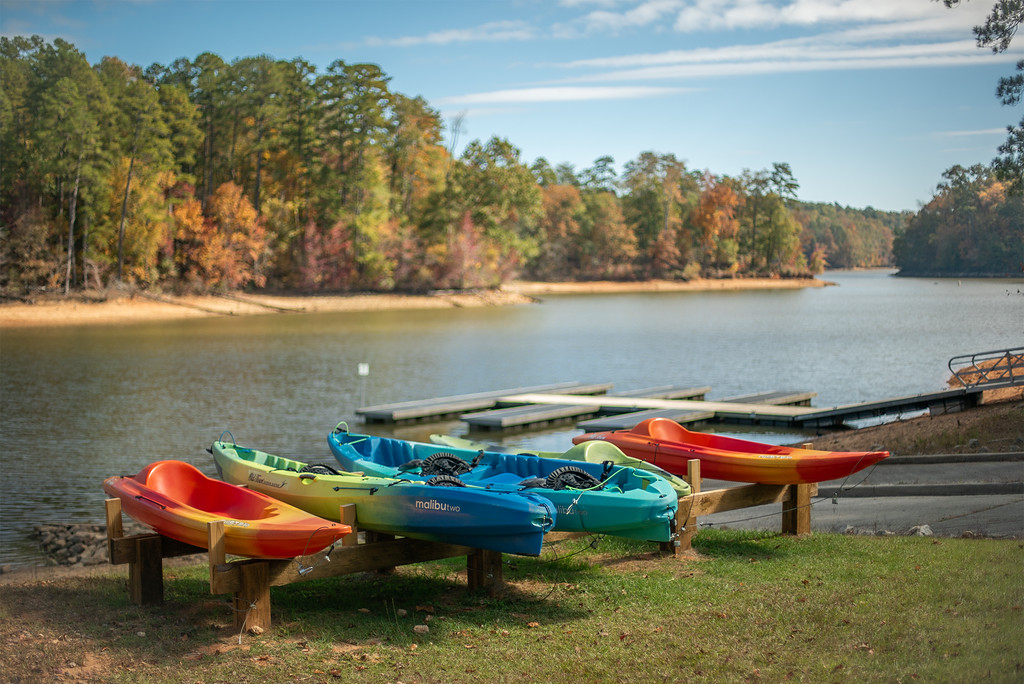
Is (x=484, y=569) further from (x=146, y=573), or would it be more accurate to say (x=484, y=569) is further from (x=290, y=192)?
(x=290, y=192)

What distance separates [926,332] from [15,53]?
1237cm

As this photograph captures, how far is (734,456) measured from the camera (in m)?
7.80

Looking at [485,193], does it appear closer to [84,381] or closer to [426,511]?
[84,381]

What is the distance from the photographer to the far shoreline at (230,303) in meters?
32.2

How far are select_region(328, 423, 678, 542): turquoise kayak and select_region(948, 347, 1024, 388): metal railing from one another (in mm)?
3184

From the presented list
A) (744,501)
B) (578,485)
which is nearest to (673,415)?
(744,501)

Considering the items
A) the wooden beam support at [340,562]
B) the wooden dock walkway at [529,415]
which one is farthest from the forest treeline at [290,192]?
the wooden beam support at [340,562]

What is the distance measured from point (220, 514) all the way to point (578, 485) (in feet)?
8.74

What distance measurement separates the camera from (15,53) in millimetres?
10836

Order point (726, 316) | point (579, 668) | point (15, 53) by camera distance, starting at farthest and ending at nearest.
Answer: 1. point (726, 316)
2. point (15, 53)
3. point (579, 668)

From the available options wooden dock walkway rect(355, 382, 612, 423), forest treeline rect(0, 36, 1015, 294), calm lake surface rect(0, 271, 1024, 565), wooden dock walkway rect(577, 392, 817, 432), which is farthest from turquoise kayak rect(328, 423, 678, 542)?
forest treeline rect(0, 36, 1015, 294)

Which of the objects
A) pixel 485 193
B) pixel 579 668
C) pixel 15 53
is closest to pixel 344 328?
pixel 485 193

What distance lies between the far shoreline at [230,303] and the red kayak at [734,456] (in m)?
24.3

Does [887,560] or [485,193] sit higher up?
[485,193]
